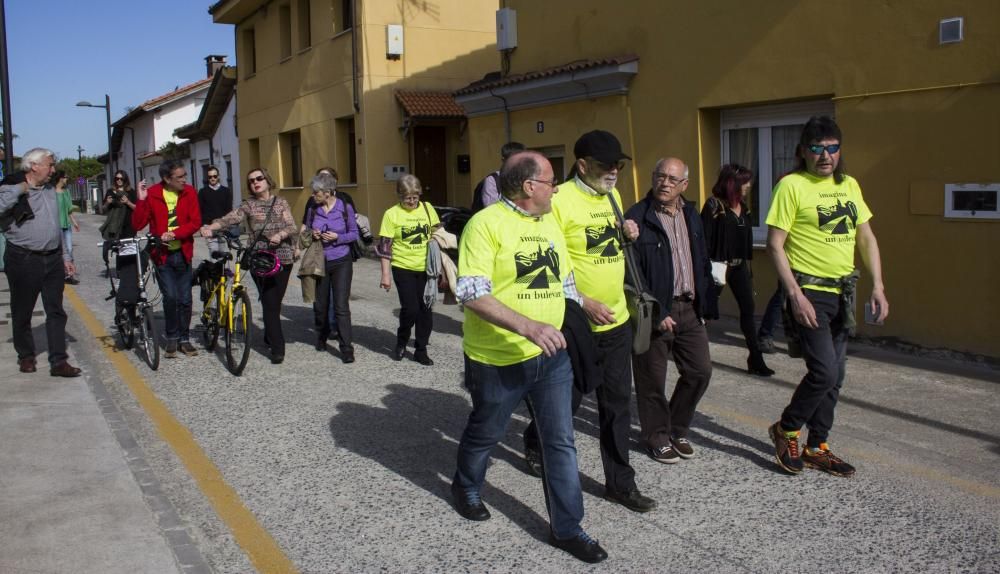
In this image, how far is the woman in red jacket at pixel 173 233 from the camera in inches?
340

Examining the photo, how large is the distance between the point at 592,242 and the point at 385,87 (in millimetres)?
16438

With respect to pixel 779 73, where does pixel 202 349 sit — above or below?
below

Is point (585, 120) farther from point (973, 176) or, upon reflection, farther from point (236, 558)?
point (236, 558)

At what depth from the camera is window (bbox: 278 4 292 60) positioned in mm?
25000

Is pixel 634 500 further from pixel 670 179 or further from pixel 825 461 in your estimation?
pixel 670 179

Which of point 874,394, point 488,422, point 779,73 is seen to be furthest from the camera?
point 779,73

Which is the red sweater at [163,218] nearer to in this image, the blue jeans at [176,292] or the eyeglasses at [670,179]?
the blue jeans at [176,292]

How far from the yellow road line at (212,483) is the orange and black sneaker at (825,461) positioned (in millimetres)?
2920

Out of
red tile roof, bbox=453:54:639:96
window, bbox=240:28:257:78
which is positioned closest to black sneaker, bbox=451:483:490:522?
red tile roof, bbox=453:54:639:96

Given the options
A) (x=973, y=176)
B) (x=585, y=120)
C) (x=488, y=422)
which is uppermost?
(x=585, y=120)

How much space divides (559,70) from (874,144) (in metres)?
4.91

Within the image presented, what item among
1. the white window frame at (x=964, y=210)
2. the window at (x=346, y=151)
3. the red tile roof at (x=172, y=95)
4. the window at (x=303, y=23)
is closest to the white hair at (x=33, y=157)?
the white window frame at (x=964, y=210)

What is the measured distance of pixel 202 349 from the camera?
30.7ft

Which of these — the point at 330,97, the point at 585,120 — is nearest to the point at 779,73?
the point at 585,120
